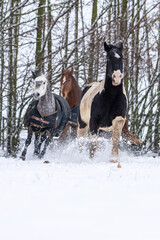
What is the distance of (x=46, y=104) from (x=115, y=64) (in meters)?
2.38

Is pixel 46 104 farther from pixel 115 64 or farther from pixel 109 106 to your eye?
pixel 115 64

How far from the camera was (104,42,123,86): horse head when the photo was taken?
631cm

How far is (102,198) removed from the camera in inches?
135

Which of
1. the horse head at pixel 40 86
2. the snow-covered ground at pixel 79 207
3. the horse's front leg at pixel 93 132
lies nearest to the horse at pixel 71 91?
the horse head at pixel 40 86

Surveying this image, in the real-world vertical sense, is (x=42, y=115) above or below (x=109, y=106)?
below

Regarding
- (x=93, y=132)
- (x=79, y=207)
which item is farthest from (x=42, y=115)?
(x=79, y=207)

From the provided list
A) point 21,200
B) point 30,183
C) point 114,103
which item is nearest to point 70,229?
point 21,200

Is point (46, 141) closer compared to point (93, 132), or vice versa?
point (93, 132)

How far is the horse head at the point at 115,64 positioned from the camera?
6.31 meters

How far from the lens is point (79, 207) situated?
311 centimetres

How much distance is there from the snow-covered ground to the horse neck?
3.63 metres

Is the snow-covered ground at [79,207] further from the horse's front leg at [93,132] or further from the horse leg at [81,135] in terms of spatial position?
the horse leg at [81,135]

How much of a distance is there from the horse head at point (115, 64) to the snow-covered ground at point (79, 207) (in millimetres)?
2007

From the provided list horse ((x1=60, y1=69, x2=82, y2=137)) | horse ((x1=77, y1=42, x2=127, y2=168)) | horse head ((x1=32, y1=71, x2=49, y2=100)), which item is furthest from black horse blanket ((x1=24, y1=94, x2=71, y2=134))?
horse ((x1=77, y1=42, x2=127, y2=168))
